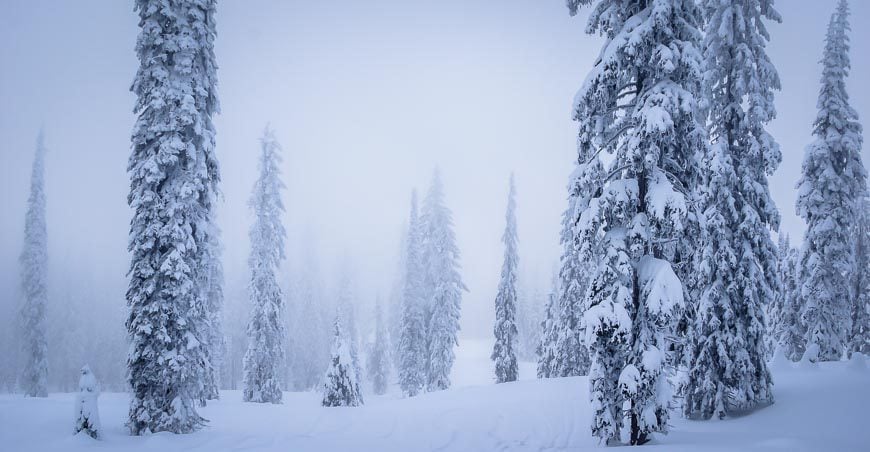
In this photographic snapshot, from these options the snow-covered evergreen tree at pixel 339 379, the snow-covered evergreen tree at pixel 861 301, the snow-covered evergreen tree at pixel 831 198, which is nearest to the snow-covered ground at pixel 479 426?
the snow-covered evergreen tree at pixel 339 379

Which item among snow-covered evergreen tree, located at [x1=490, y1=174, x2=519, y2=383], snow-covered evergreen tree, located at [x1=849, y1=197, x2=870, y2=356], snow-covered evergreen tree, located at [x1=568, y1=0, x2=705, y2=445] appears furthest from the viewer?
snow-covered evergreen tree, located at [x1=490, y1=174, x2=519, y2=383]

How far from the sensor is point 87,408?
1188 centimetres

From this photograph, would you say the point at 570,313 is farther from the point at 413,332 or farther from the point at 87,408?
the point at 87,408

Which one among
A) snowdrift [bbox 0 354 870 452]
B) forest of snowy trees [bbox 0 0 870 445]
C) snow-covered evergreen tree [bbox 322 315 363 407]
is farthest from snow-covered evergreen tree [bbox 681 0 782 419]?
snow-covered evergreen tree [bbox 322 315 363 407]

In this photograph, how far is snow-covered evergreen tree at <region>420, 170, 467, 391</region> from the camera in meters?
38.6

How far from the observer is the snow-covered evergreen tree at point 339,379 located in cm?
2670

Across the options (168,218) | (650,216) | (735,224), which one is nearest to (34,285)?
(168,218)

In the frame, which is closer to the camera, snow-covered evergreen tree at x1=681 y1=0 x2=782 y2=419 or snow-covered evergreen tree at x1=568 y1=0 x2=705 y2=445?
snow-covered evergreen tree at x1=568 y1=0 x2=705 y2=445

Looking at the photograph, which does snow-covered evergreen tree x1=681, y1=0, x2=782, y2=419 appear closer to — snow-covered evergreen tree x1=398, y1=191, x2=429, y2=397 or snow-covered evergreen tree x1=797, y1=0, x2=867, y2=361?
snow-covered evergreen tree x1=797, y1=0, x2=867, y2=361

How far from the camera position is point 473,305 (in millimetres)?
175625

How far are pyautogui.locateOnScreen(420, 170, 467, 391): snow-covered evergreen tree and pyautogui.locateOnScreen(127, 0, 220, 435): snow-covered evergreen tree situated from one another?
25885 millimetres

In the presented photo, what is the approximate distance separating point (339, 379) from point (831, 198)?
27.9m

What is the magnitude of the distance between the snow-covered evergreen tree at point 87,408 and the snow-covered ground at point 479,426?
0.32m

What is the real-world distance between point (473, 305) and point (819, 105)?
15729 cm
